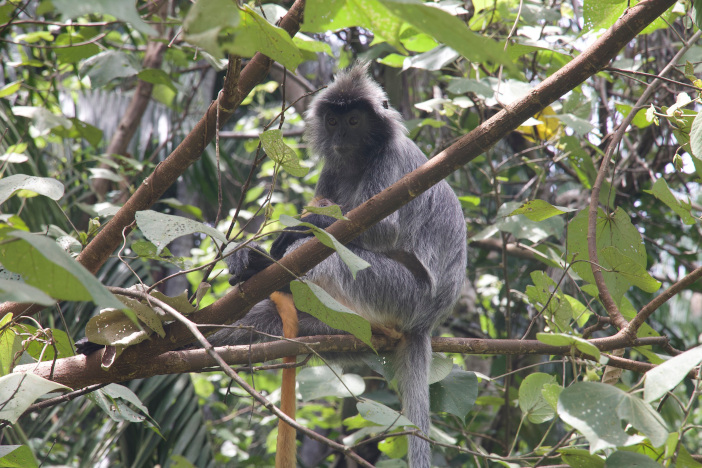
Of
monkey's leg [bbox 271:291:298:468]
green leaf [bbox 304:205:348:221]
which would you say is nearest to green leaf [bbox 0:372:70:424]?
green leaf [bbox 304:205:348:221]

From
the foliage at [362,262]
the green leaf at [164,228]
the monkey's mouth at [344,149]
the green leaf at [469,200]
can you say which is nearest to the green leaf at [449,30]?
the foliage at [362,262]

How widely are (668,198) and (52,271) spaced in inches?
61.3

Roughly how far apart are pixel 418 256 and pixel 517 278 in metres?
1.81

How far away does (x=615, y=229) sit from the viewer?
2.03m

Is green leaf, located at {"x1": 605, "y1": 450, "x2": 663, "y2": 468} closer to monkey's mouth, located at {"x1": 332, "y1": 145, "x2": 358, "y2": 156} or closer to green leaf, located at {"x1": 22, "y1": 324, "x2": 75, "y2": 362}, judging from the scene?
green leaf, located at {"x1": 22, "y1": 324, "x2": 75, "y2": 362}

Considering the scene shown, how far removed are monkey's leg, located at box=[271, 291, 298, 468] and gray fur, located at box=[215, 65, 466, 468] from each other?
23 cm

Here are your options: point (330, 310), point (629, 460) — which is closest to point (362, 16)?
point (330, 310)

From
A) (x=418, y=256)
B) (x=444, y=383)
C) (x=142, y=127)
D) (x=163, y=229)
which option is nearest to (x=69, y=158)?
(x=142, y=127)

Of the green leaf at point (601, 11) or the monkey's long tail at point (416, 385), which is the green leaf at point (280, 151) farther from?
the monkey's long tail at point (416, 385)

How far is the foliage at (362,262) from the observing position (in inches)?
41.1

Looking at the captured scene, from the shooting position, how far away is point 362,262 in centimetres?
115

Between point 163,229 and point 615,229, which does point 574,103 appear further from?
point 163,229

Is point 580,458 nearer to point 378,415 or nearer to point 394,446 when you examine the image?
point 378,415

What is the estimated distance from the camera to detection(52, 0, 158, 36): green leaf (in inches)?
20.9
